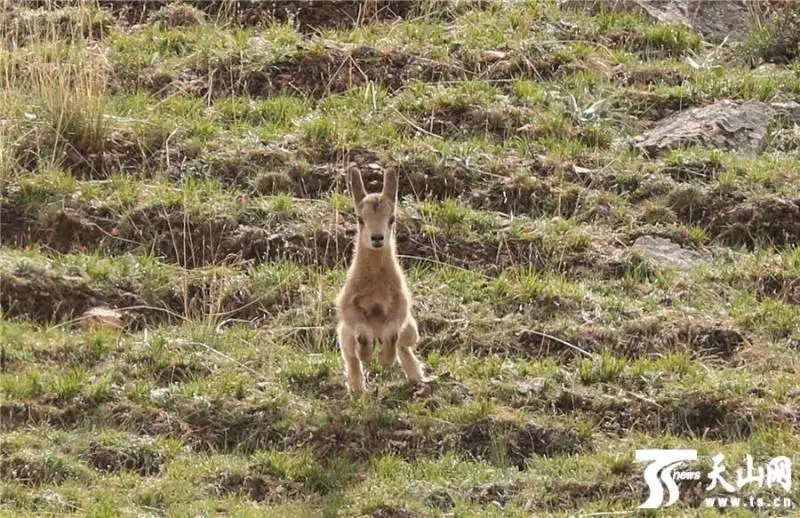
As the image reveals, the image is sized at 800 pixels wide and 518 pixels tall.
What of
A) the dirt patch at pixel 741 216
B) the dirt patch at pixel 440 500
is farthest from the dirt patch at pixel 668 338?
the dirt patch at pixel 440 500

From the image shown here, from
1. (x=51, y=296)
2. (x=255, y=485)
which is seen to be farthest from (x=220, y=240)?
(x=255, y=485)

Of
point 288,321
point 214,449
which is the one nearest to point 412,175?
point 288,321

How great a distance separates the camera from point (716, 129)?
1493cm

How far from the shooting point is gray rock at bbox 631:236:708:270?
44.0ft

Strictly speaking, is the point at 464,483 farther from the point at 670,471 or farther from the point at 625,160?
the point at 625,160

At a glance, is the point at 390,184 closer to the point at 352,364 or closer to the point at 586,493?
the point at 352,364

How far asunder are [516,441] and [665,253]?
3017 mm

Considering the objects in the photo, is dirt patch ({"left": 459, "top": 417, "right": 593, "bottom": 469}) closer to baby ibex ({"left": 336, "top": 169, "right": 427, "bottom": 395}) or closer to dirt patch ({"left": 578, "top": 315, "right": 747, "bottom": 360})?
baby ibex ({"left": 336, "top": 169, "right": 427, "bottom": 395})

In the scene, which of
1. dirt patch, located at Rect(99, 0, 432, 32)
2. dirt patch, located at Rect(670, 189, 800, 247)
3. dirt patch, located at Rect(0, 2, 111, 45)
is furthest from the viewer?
dirt patch, located at Rect(99, 0, 432, 32)

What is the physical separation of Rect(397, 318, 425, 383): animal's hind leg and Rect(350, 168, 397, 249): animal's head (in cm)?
62

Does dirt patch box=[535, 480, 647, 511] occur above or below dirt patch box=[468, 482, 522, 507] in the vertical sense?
above

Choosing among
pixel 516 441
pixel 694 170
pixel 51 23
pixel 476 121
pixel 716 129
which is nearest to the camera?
pixel 516 441

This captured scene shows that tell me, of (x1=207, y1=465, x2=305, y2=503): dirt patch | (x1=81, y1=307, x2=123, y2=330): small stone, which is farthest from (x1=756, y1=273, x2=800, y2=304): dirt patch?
(x1=81, y1=307, x2=123, y2=330): small stone

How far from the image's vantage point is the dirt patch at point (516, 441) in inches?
434
